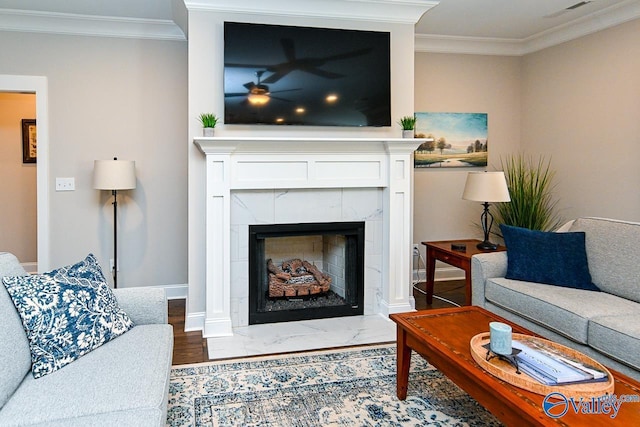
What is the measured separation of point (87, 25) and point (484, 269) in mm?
3886

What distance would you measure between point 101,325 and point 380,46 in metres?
2.86

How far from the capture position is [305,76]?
347 centimetres

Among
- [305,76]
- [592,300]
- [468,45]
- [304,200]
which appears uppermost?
[468,45]

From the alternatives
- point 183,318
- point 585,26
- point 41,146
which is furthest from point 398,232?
point 41,146

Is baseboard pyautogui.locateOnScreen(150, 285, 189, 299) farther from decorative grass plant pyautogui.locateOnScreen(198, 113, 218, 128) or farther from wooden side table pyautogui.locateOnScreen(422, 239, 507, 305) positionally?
wooden side table pyautogui.locateOnScreen(422, 239, 507, 305)

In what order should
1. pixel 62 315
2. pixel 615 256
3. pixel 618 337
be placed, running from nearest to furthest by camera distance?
pixel 62 315 → pixel 618 337 → pixel 615 256

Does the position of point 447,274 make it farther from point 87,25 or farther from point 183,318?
point 87,25

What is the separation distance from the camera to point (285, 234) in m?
3.57

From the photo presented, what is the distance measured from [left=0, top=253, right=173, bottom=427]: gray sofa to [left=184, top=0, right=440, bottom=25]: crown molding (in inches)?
90.9

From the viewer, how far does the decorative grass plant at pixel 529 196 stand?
428cm

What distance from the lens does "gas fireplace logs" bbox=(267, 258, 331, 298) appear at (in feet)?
12.4

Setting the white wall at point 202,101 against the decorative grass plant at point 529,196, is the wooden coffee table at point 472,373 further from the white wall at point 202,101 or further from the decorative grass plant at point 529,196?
the decorative grass plant at point 529,196

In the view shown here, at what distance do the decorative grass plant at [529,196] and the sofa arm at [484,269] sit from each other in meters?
1.26

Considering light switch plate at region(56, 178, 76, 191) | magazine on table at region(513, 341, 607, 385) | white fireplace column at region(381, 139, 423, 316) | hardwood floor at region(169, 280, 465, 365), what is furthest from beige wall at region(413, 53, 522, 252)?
light switch plate at region(56, 178, 76, 191)
